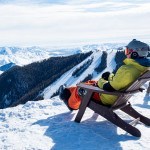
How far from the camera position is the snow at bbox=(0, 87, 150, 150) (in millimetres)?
7292

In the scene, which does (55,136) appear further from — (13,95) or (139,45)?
(13,95)

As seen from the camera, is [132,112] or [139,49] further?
[132,112]

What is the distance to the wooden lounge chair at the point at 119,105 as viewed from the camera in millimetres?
7788

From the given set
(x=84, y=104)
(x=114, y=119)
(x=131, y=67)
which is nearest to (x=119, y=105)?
(x=114, y=119)

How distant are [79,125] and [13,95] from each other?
176m

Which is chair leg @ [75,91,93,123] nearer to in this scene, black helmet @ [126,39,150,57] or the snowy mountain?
the snowy mountain

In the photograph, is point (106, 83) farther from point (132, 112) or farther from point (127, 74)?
point (132, 112)

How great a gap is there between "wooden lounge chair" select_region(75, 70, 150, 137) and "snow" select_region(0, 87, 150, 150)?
0.17m

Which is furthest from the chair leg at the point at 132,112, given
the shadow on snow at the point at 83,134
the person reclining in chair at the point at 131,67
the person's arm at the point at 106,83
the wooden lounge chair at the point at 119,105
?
the person reclining in chair at the point at 131,67

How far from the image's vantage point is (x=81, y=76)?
534 feet

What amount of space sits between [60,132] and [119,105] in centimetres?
156

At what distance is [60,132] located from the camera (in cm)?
814

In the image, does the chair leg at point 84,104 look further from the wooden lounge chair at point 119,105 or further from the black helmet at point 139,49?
the black helmet at point 139,49

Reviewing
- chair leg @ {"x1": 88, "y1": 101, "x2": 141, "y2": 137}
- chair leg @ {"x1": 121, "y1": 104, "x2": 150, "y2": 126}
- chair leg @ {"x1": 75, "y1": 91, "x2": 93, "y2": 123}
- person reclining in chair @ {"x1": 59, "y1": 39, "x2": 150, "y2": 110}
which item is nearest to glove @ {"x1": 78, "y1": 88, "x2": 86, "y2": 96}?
chair leg @ {"x1": 75, "y1": 91, "x2": 93, "y2": 123}
